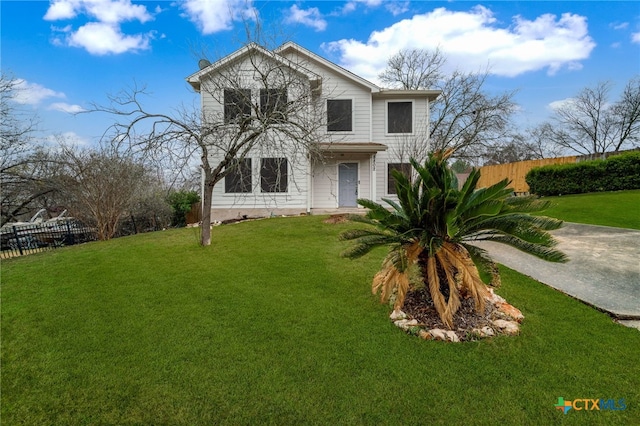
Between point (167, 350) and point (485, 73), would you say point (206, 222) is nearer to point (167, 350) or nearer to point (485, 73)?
point (167, 350)

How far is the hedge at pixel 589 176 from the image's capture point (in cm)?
1320

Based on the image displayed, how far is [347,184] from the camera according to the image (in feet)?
51.7

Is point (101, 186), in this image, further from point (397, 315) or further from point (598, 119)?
point (598, 119)

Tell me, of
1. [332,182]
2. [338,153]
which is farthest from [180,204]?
[338,153]

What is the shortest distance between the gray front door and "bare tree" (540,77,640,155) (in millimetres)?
25046

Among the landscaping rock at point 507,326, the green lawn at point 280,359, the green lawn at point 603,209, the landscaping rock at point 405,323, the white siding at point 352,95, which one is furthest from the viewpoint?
the white siding at point 352,95

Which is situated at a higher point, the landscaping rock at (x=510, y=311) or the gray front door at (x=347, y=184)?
the gray front door at (x=347, y=184)

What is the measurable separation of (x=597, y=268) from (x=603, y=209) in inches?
272

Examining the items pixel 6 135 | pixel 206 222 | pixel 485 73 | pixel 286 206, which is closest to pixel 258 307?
pixel 206 222

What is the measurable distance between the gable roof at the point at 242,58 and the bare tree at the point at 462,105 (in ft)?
44.8

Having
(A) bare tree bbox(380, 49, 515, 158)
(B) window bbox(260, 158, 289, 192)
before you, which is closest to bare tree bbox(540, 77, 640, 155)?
(A) bare tree bbox(380, 49, 515, 158)

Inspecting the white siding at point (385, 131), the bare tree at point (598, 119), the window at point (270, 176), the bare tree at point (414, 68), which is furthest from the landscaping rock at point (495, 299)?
the bare tree at point (598, 119)

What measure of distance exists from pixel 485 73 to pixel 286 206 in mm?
18357

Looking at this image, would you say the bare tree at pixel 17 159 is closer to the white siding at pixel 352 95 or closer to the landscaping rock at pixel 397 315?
the white siding at pixel 352 95
